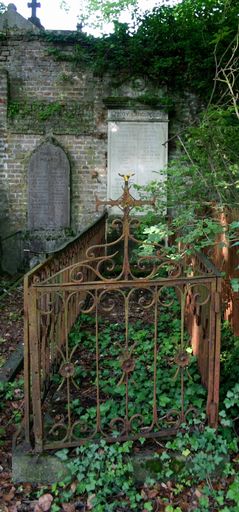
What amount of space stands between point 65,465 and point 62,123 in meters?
7.52

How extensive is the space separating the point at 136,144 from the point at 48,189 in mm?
2009

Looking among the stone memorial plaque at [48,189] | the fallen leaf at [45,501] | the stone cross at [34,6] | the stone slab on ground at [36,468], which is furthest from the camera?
the stone cross at [34,6]

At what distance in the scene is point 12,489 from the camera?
251 cm

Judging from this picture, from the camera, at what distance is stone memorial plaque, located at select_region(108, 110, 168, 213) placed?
878cm

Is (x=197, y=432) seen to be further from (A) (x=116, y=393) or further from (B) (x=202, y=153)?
(B) (x=202, y=153)

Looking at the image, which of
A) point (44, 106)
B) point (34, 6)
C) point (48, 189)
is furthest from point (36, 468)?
point (34, 6)

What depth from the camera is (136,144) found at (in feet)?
29.1

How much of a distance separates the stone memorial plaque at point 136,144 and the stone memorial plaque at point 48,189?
96 cm

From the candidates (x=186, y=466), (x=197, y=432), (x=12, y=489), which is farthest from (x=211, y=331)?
(x=12, y=489)

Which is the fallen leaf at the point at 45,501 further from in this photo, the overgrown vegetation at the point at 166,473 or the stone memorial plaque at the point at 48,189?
the stone memorial plaque at the point at 48,189

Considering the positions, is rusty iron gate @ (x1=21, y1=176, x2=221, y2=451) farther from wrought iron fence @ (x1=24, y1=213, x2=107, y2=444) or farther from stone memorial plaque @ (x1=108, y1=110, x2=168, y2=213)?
stone memorial plaque @ (x1=108, y1=110, x2=168, y2=213)

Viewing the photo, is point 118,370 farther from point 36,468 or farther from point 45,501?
point 45,501

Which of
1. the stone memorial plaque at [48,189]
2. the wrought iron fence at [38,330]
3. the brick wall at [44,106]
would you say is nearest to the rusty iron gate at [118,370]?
the wrought iron fence at [38,330]

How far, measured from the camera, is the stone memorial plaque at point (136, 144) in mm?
8781
